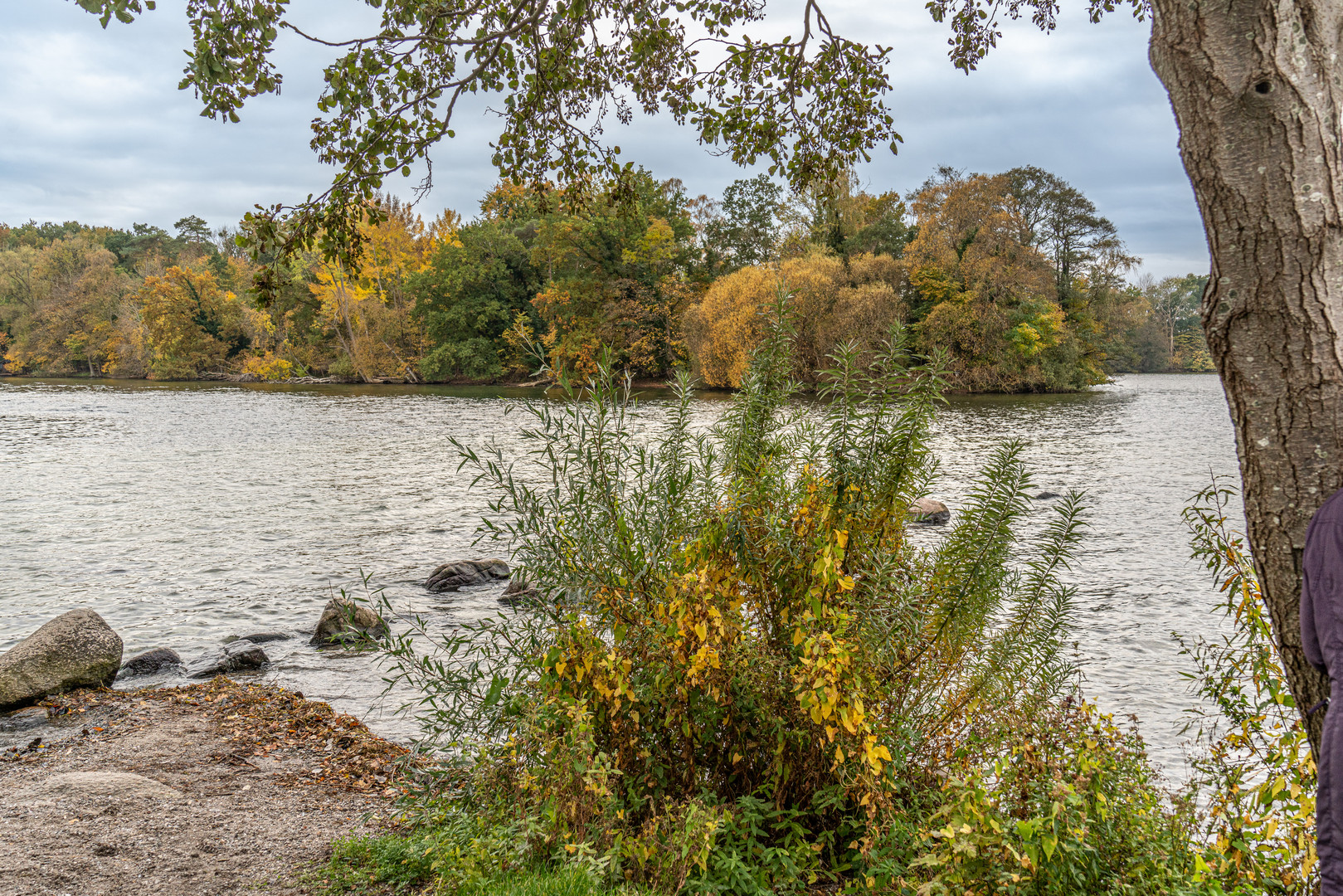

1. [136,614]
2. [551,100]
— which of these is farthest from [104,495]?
[551,100]

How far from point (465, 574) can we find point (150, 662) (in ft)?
13.5

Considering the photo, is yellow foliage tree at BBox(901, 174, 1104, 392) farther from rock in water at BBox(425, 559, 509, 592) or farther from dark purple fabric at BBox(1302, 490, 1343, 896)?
dark purple fabric at BBox(1302, 490, 1343, 896)

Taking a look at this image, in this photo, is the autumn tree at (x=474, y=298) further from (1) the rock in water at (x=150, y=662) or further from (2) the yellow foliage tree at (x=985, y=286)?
(1) the rock in water at (x=150, y=662)

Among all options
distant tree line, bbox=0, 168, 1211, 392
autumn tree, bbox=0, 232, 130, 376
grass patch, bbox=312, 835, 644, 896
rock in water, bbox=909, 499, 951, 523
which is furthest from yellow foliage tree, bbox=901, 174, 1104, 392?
autumn tree, bbox=0, 232, 130, 376

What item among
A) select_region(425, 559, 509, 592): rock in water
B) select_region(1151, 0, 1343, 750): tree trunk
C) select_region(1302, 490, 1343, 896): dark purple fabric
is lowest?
select_region(425, 559, 509, 592): rock in water

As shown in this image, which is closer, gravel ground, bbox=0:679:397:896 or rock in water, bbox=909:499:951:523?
gravel ground, bbox=0:679:397:896

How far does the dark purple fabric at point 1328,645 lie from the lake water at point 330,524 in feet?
13.2

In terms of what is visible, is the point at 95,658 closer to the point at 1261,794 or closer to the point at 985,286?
the point at 1261,794

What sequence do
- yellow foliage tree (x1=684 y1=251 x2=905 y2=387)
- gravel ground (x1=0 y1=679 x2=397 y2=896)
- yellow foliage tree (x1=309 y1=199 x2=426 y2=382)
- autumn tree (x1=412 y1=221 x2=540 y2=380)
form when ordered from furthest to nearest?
1. yellow foliage tree (x1=309 y1=199 x2=426 y2=382)
2. autumn tree (x1=412 y1=221 x2=540 y2=380)
3. yellow foliage tree (x1=684 y1=251 x2=905 y2=387)
4. gravel ground (x1=0 y1=679 x2=397 y2=896)

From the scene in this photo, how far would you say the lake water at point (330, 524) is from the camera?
8562 millimetres

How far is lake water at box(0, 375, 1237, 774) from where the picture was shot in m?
8.56

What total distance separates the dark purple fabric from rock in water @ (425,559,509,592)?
34.6 feet

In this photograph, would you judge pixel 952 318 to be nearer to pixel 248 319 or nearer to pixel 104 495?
pixel 104 495

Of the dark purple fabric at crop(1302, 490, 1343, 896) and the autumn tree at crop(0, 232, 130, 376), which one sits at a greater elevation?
the autumn tree at crop(0, 232, 130, 376)
